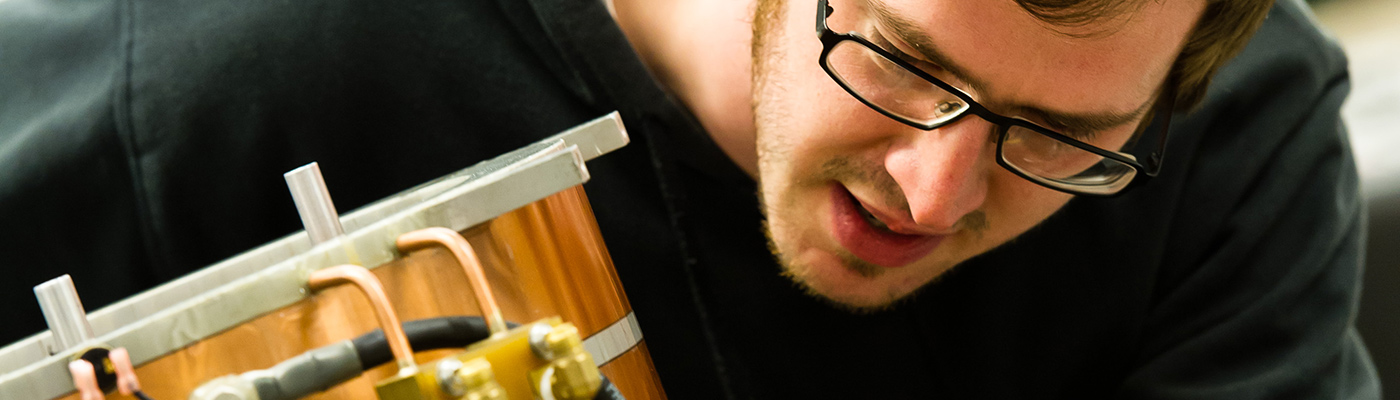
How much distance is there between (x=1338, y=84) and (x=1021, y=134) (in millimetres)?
774

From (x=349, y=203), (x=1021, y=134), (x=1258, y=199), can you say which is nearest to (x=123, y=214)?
(x=349, y=203)

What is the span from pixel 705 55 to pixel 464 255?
22.4 inches

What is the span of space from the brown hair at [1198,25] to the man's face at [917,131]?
11mm

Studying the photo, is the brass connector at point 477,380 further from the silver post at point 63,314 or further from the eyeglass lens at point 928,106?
the eyeglass lens at point 928,106

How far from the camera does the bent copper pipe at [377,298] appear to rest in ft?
1.52

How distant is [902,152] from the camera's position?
80 cm

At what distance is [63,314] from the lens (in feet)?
1.59

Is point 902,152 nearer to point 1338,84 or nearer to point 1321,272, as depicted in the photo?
point 1321,272

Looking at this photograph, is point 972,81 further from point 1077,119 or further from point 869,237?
point 869,237

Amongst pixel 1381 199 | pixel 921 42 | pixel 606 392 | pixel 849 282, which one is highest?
pixel 921 42

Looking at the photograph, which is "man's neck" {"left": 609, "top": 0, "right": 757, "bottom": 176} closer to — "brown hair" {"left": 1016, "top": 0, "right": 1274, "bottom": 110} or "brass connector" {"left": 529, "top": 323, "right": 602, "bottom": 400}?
"brown hair" {"left": 1016, "top": 0, "right": 1274, "bottom": 110}

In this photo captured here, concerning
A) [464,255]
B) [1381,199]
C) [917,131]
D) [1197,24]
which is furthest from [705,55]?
[1381,199]

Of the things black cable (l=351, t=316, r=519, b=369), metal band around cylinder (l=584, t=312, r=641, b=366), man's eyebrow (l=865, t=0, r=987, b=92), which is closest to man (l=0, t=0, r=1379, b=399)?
man's eyebrow (l=865, t=0, r=987, b=92)

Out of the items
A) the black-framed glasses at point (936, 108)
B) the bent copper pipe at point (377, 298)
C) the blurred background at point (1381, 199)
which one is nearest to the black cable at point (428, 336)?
the bent copper pipe at point (377, 298)
